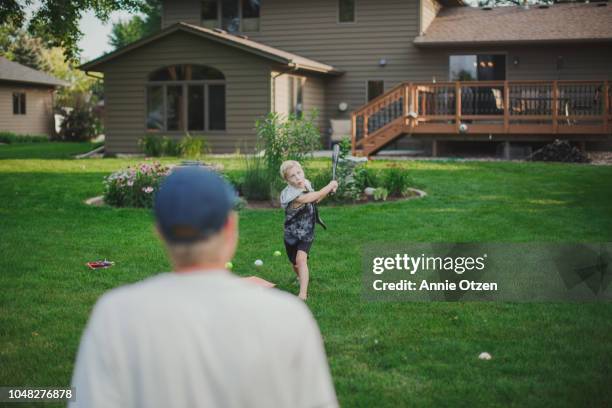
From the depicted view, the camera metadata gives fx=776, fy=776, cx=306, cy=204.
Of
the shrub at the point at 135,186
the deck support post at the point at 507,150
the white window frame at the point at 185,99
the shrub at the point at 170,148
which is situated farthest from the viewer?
the white window frame at the point at 185,99

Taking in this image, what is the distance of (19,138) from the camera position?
33812 millimetres

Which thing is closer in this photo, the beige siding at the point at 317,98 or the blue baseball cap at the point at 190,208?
the blue baseball cap at the point at 190,208

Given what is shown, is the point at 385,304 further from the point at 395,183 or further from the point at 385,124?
the point at 385,124

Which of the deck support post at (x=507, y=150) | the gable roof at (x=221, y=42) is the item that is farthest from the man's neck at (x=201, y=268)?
the gable roof at (x=221, y=42)

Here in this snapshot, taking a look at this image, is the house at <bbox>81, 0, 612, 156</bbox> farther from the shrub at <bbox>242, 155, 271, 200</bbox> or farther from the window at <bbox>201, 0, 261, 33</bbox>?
the shrub at <bbox>242, 155, 271, 200</bbox>

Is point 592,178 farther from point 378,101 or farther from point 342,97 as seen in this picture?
point 342,97

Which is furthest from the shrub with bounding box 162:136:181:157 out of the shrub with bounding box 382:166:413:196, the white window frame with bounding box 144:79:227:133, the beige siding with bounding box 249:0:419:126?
the shrub with bounding box 382:166:413:196

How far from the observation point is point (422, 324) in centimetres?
538

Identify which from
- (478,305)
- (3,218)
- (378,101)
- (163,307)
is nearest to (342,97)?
(378,101)

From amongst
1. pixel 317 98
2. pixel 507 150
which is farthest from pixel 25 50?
pixel 507 150

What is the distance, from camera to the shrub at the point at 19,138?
33.1 m

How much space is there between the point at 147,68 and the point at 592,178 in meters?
13.7

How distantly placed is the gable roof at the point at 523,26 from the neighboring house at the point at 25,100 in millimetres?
20092

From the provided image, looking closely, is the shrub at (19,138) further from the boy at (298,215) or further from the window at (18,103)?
the boy at (298,215)
